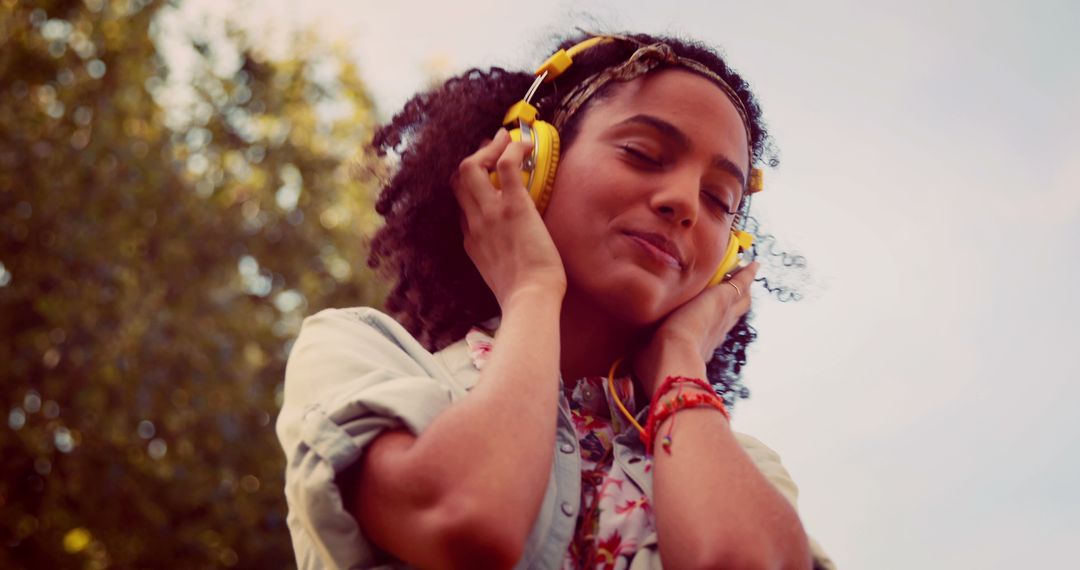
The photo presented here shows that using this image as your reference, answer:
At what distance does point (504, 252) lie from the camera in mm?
1860

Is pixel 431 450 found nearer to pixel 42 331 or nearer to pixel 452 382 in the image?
pixel 452 382

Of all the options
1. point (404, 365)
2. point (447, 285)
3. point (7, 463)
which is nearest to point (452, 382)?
point (404, 365)

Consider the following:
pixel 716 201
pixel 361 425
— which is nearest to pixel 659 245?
pixel 716 201

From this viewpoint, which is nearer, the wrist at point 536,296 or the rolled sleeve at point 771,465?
the wrist at point 536,296

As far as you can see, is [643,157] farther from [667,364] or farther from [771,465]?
[771,465]

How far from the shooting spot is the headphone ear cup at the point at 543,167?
6.47 feet

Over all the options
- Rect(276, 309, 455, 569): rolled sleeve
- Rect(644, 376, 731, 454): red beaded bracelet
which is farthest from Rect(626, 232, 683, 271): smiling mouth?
Rect(276, 309, 455, 569): rolled sleeve

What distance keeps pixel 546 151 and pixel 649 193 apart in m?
0.22

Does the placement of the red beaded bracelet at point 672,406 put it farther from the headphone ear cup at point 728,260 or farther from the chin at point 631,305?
the headphone ear cup at point 728,260

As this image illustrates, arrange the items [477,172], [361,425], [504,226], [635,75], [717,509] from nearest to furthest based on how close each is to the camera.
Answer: [361,425], [717,509], [504,226], [477,172], [635,75]

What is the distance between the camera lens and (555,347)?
1.59m

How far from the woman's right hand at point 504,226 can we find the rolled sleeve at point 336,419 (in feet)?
0.90

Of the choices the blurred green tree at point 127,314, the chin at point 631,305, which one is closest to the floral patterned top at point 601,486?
the chin at point 631,305

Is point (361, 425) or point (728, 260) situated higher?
point (728, 260)
